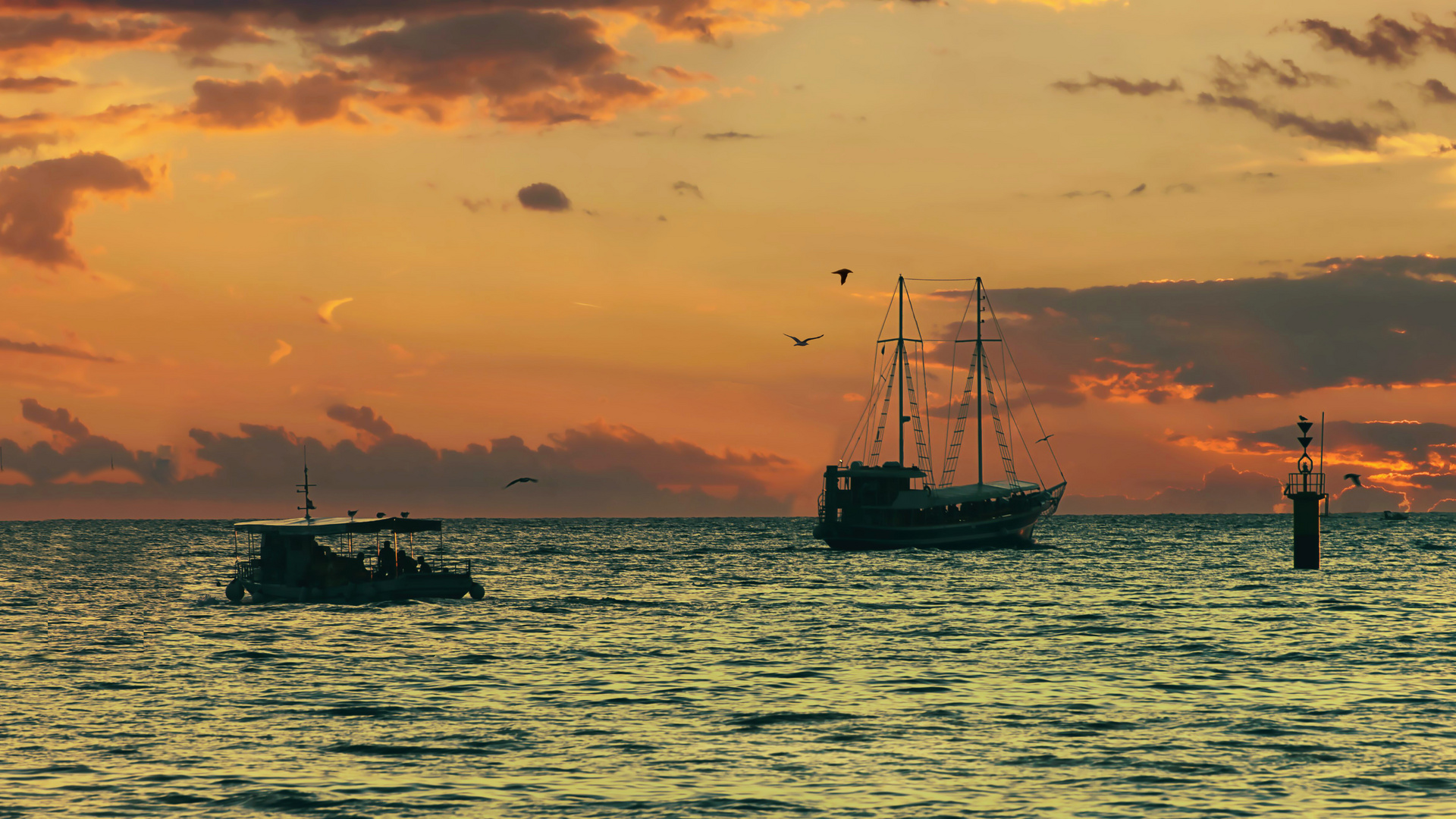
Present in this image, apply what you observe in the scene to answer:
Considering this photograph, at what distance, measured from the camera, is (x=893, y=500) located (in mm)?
120562

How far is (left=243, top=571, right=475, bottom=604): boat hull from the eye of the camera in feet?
224

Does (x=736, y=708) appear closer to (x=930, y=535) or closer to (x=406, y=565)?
(x=406, y=565)

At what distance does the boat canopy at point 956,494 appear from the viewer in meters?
120

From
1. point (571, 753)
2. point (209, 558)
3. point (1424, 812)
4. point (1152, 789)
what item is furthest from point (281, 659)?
point (209, 558)

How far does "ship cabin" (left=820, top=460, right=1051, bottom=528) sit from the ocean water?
40.8 meters

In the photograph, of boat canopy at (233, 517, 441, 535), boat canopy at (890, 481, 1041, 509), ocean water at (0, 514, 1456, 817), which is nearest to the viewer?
ocean water at (0, 514, 1456, 817)

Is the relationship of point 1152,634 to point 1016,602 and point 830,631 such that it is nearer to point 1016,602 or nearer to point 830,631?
point 830,631

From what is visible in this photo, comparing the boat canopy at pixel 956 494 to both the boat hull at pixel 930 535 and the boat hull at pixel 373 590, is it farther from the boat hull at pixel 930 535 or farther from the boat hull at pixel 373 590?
the boat hull at pixel 373 590

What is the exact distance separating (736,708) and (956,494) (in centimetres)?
8852

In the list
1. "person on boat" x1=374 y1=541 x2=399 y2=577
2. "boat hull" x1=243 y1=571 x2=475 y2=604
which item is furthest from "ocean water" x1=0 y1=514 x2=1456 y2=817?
"person on boat" x1=374 y1=541 x2=399 y2=577

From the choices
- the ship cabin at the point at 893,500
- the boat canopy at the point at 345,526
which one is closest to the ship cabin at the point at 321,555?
the boat canopy at the point at 345,526

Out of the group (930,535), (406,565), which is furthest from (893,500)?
(406,565)

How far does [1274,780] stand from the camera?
27.2 m

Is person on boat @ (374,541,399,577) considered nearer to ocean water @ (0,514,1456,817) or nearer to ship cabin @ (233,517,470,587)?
ship cabin @ (233,517,470,587)
